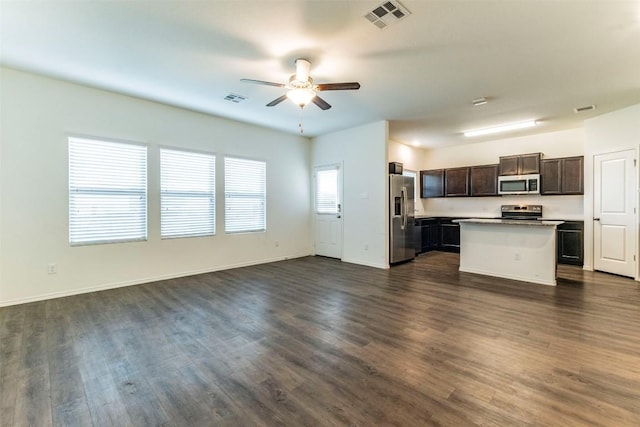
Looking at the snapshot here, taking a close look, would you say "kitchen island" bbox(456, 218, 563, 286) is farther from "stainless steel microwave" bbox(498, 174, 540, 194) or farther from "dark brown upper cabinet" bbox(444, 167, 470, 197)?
"dark brown upper cabinet" bbox(444, 167, 470, 197)

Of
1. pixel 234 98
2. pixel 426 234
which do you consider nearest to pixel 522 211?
pixel 426 234

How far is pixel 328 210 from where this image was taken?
6617 millimetres

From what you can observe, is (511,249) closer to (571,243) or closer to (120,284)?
(571,243)

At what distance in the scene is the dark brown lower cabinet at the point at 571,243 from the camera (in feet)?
18.0

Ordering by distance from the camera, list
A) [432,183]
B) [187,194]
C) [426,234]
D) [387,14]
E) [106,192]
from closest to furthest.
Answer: [387,14] → [106,192] → [187,194] → [426,234] → [432,183]

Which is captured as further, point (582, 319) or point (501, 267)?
point (501, 267)

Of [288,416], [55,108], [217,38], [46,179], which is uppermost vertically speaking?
[217,38]

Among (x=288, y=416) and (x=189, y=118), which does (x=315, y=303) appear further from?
(x=189, y=118)

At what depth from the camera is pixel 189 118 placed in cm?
496

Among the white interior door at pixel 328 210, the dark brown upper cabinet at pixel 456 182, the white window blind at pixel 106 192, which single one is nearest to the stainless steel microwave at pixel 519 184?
the dark brown upper cabinet at pixel 456 182

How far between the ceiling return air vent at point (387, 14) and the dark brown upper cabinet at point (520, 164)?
548cm

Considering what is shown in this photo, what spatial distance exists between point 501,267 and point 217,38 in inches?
208

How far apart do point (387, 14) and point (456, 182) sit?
5.95m

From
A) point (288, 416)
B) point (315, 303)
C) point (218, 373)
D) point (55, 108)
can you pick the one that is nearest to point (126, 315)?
point (218, 373)
